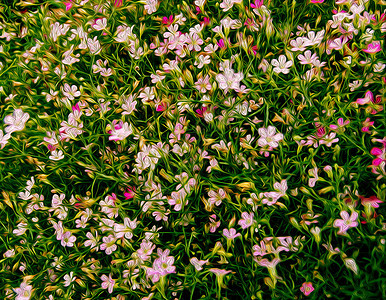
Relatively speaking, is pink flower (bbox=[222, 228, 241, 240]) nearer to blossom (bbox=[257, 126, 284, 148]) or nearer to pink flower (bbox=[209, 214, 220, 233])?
pink flower (bbox=[209, 214, 220, 233])

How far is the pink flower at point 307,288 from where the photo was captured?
3.36 feet

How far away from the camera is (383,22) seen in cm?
121

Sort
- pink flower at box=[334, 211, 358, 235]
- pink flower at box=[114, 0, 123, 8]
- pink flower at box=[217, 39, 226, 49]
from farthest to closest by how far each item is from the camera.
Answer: pink flower at box=[114, 0, 123, 8]
pink flower at box=[217, 39, 226, 49]
pink flower at box=[334, 211, 358, 235]

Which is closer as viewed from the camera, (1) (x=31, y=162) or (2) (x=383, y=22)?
(2) (x=383, y=22)

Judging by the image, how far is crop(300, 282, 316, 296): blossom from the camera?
3.36 feet

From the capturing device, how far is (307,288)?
3.37 ft

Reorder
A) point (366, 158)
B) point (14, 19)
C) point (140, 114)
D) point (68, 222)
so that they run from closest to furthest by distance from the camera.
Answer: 1. point (366, 158)
2. point (68, 222)
3. point (140, 114)
4. point (14, 19)

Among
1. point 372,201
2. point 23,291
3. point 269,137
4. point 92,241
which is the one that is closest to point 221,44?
point 269,137

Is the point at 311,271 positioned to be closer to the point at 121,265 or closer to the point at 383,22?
the point at 121,265

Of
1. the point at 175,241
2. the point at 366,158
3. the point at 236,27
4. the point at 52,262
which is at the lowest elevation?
the point at 52,262

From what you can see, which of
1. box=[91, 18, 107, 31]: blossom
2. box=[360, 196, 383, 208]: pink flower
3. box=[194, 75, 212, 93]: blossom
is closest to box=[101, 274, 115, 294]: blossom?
box=[194, 75, 212, 93]: blossom

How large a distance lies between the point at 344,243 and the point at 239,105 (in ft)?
1.96

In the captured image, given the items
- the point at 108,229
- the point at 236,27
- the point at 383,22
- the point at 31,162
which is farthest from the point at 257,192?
the point at 31,162

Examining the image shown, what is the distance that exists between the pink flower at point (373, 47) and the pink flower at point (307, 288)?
2.74ft
